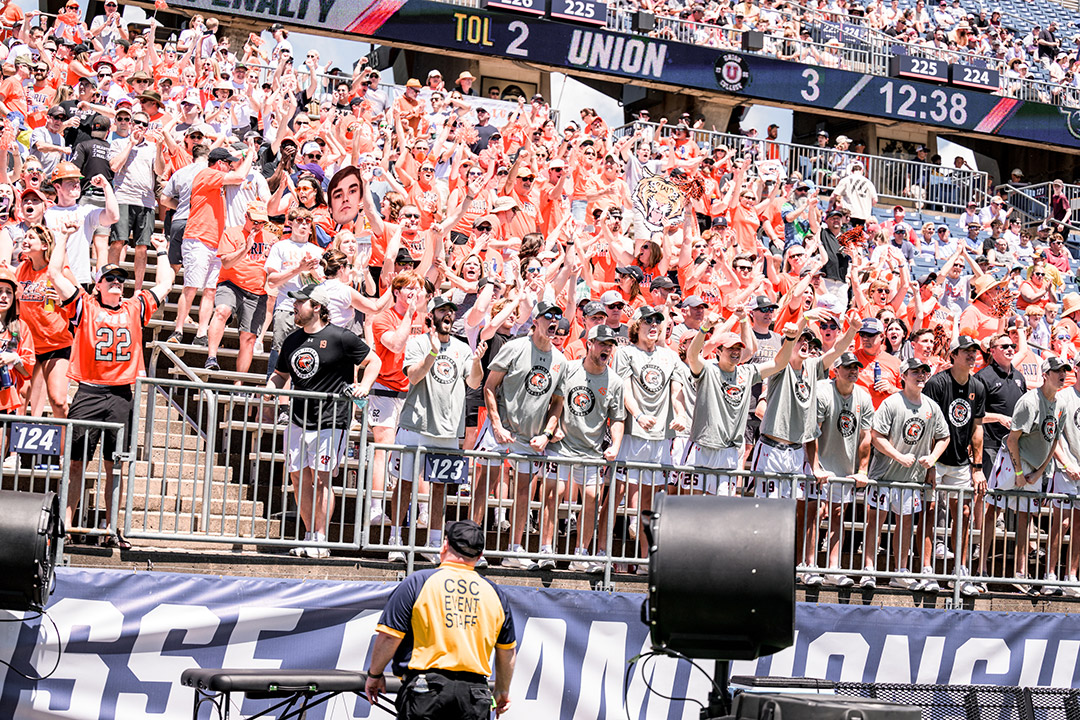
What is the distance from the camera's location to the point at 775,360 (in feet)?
34.9

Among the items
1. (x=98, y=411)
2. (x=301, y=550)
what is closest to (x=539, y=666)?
(x=301, y=550)

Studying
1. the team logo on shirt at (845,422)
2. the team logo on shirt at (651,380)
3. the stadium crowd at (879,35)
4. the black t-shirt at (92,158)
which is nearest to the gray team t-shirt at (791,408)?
the team logo on shirt at (845,422)

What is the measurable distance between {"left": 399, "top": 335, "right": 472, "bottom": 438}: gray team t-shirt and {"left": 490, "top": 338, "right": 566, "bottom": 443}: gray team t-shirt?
288 millimetres

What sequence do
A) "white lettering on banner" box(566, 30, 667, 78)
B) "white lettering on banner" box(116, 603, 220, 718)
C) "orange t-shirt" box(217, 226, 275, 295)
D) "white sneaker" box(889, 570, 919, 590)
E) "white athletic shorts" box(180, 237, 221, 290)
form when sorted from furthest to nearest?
"white lettering on banner" box(566, 30, 667, 78) < "white athletic shorts" box(180, 237, 221, 290) < "orange t-shirt" box(217, 226, 275, 295) < "white sneaker" box(889, 570, 919, 590) < "white lettering on banner" box(116, 603, 220, 718)

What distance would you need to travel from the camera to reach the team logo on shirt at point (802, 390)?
1062 cm

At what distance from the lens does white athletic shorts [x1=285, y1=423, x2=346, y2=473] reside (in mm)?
9148

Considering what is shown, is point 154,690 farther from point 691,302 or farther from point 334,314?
point 691,302

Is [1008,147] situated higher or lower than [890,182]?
higher

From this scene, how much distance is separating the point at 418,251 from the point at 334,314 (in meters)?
2.74

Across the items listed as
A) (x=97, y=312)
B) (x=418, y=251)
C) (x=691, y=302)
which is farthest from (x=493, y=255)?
(x=97, y=312)

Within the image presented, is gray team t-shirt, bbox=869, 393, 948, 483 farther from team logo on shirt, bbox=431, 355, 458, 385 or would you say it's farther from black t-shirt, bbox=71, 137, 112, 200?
black t-shirt, bbox=71, 137, 112, 200

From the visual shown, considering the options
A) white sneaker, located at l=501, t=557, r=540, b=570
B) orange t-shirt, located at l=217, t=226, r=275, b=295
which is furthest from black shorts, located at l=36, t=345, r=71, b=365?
white sneaker, located at l=501, t=557, r=540, b=570

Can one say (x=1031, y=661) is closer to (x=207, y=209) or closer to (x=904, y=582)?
(x=904, y=582)

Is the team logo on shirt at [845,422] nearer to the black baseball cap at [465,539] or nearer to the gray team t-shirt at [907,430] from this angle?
the gray team t-shirt at [907,430]
